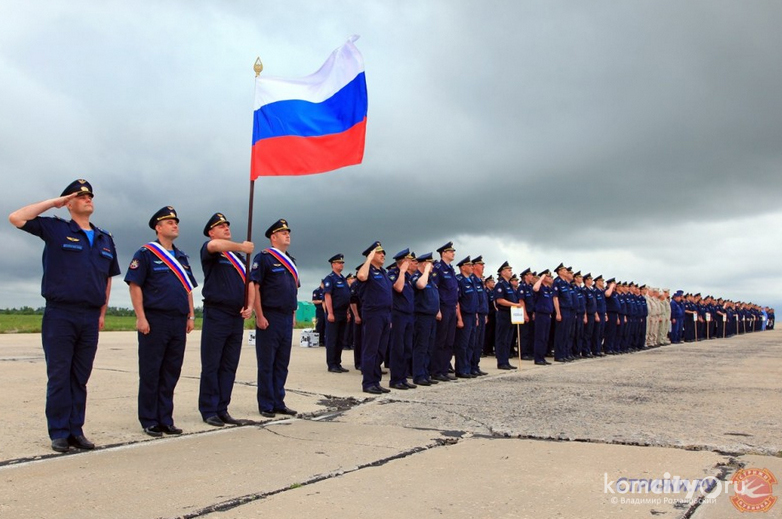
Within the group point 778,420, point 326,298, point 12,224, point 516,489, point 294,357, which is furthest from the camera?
point 294,357

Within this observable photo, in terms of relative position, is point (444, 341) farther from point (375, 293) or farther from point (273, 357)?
point (273, 357)

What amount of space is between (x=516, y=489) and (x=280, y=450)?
1858 millimetres

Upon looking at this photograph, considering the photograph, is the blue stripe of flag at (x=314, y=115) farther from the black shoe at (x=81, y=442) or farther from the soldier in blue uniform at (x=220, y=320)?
the black shoe at (x=81, y=442)

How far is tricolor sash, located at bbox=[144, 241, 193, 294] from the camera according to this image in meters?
5.66

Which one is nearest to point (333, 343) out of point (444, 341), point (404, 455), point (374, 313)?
point (444, 341)

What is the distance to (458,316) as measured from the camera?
10570mm

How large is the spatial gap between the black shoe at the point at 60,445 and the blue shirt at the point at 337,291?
7.86 metres

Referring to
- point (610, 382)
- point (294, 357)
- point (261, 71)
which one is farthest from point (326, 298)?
point (261, 71)

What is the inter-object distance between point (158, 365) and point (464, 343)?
6.08m

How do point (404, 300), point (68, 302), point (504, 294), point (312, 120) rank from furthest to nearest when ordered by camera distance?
point (504, 294) < point (404, 300) < point (312, 120) < point (68, 302)

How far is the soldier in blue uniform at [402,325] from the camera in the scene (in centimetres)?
912

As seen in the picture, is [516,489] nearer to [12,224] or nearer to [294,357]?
[12,224]

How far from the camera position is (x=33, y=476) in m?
3.98

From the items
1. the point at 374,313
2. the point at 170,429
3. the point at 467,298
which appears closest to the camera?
the point at 170,429
